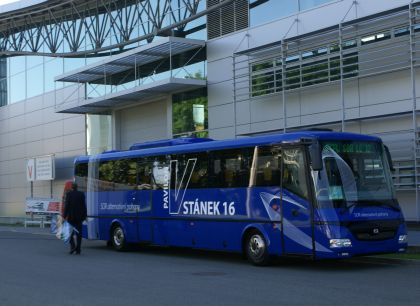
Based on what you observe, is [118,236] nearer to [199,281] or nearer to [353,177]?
[199,281]

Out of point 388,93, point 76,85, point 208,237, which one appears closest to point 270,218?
point 208,237

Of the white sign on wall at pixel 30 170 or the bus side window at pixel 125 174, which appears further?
the white sign on wall at pixel 30 170

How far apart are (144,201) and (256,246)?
4.76 metres

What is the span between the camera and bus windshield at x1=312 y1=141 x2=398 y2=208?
1252cm

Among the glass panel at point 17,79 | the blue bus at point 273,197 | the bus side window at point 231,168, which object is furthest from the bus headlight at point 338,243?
the glass panel at point 17,79

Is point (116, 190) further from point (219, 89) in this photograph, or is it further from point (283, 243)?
point (219, 89)

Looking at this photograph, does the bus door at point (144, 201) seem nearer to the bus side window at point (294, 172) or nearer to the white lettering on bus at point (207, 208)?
the white lettering on bus at point (207, 208)

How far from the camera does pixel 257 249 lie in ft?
45.0

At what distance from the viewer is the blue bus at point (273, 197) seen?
40.9 feet

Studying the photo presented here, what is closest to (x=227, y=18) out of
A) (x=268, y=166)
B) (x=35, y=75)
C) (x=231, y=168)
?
(x=231, y=168)

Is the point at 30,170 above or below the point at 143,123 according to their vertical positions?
below

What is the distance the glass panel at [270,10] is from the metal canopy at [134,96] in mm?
3904

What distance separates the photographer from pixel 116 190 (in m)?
18.8

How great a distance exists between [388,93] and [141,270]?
10886 millimetres
